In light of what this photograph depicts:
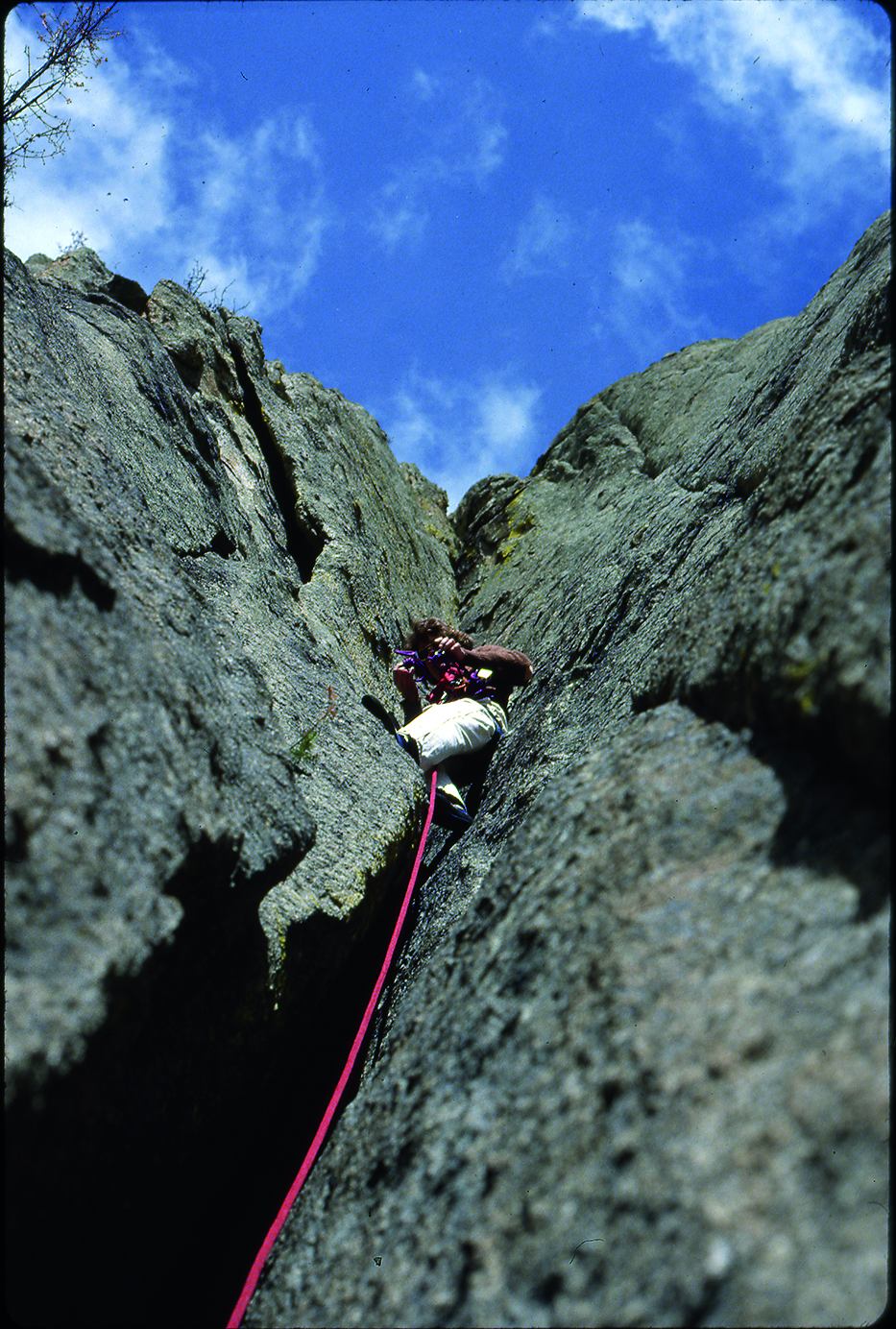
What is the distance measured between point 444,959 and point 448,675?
4395 millimetres

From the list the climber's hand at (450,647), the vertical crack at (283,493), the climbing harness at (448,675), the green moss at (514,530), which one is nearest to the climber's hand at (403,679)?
the climbing harness at (448,675)

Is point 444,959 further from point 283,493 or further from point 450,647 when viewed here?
point 283,493

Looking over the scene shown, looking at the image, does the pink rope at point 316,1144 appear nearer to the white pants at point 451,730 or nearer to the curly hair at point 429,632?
the white pants at point 451,730

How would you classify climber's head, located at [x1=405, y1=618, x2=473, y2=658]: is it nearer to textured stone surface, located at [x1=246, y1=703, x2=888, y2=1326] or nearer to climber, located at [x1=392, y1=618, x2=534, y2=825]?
climber, located at [x1=392, y1=618, x2=534, y2=825]

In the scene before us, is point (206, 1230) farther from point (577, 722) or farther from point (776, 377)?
point (776, 377)

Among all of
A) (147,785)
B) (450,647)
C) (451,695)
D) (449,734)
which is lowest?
(147,785)

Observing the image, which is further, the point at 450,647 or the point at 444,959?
the point at 450,647

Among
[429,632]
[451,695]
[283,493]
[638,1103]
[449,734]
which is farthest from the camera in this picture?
[283,493]

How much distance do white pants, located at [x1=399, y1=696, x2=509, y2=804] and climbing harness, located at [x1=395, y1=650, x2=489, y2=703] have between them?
0.18 meters

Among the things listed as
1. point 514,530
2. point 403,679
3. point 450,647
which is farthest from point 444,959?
point 514,530

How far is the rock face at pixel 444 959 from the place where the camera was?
1.58 m

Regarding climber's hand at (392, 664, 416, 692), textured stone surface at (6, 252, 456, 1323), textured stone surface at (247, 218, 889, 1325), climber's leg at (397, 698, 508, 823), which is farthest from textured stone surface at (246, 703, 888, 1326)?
climber's hand at (392, 664, 416, 692)

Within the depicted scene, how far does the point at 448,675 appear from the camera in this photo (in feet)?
23.9

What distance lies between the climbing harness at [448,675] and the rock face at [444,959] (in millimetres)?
2424
